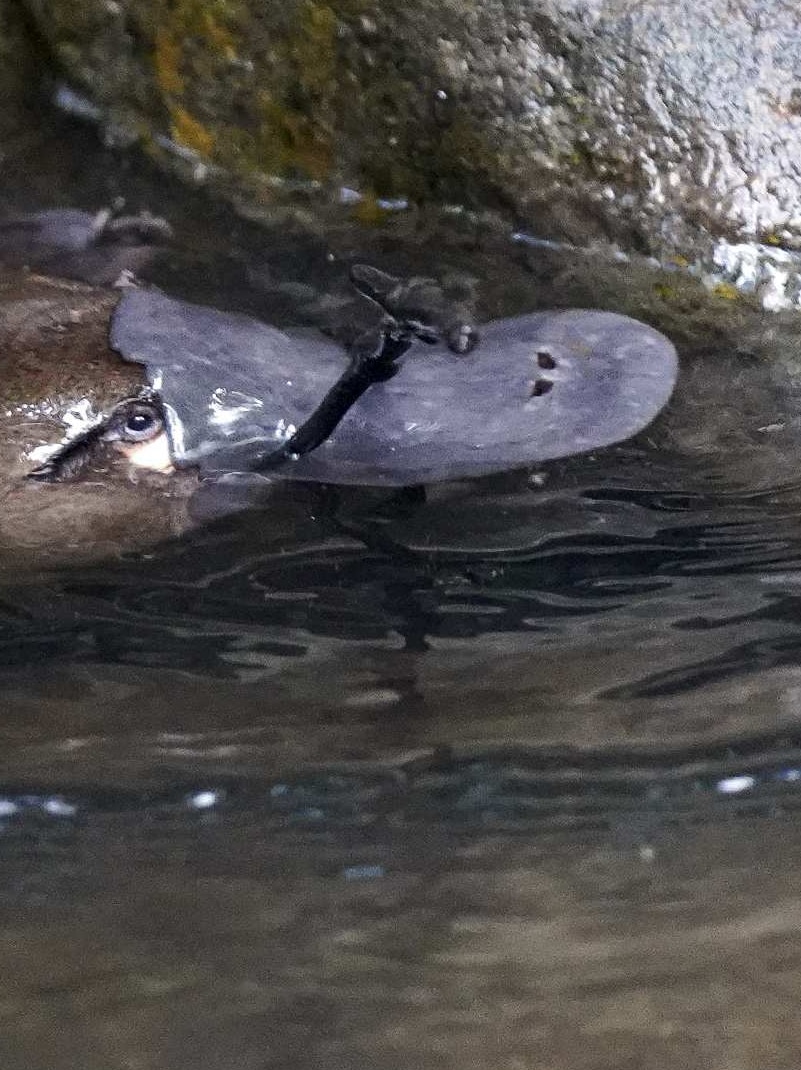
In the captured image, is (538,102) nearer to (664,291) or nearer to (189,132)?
(664,291)

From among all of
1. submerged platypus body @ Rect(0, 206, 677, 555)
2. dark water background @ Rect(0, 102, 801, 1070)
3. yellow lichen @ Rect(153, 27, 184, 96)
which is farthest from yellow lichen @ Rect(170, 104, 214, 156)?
dark water background @ Rect(0, 102, 801, 1070)

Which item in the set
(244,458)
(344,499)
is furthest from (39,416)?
(344,499)

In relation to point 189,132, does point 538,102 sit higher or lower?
higher

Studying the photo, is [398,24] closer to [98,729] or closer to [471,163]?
[471,163]

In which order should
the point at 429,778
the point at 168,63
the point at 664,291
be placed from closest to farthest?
the point at 429,778
the point at 664,291
the point at 168,63

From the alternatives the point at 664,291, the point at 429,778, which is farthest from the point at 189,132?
the point at 429,778

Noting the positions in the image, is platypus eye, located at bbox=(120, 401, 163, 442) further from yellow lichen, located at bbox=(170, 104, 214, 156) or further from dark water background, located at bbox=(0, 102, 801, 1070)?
yellow lichen, located at bbox=(170, 104, 214, 156)
